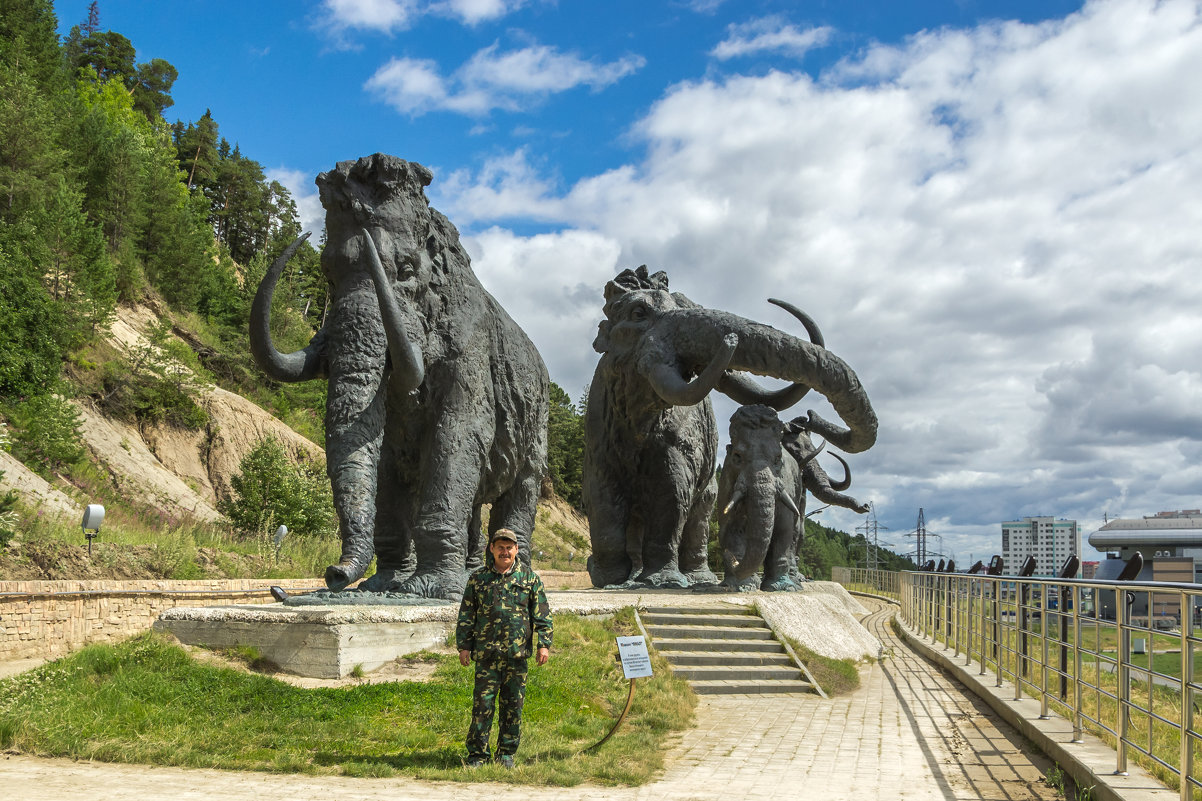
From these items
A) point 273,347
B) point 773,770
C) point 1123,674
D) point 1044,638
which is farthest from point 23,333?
point 1123,674

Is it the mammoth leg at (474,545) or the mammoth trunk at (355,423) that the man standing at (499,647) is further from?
the mammoth leg at (474,545)

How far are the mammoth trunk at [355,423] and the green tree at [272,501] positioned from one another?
54.8 feet

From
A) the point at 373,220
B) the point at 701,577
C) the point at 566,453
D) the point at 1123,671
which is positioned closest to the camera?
the point at 1123,671

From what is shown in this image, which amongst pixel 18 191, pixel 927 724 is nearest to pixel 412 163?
pixel 927 724

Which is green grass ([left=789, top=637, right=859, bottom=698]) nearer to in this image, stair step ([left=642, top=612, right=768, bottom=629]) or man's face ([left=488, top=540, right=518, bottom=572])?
stair step ([left=642, top=612, right=768, bottom=629])

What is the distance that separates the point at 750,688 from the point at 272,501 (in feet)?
59.5

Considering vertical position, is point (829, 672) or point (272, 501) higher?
point (272, 501)

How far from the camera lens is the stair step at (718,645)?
360 inches

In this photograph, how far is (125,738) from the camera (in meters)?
5.80

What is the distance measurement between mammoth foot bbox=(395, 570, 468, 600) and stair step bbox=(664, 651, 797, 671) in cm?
213

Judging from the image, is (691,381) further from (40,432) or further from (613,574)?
(40,432)

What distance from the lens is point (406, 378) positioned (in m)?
7.59

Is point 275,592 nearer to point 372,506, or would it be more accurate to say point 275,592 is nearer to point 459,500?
point 372,506

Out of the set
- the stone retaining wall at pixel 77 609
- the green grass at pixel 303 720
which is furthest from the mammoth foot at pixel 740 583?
the stone retaining wall at pixel 77 609
